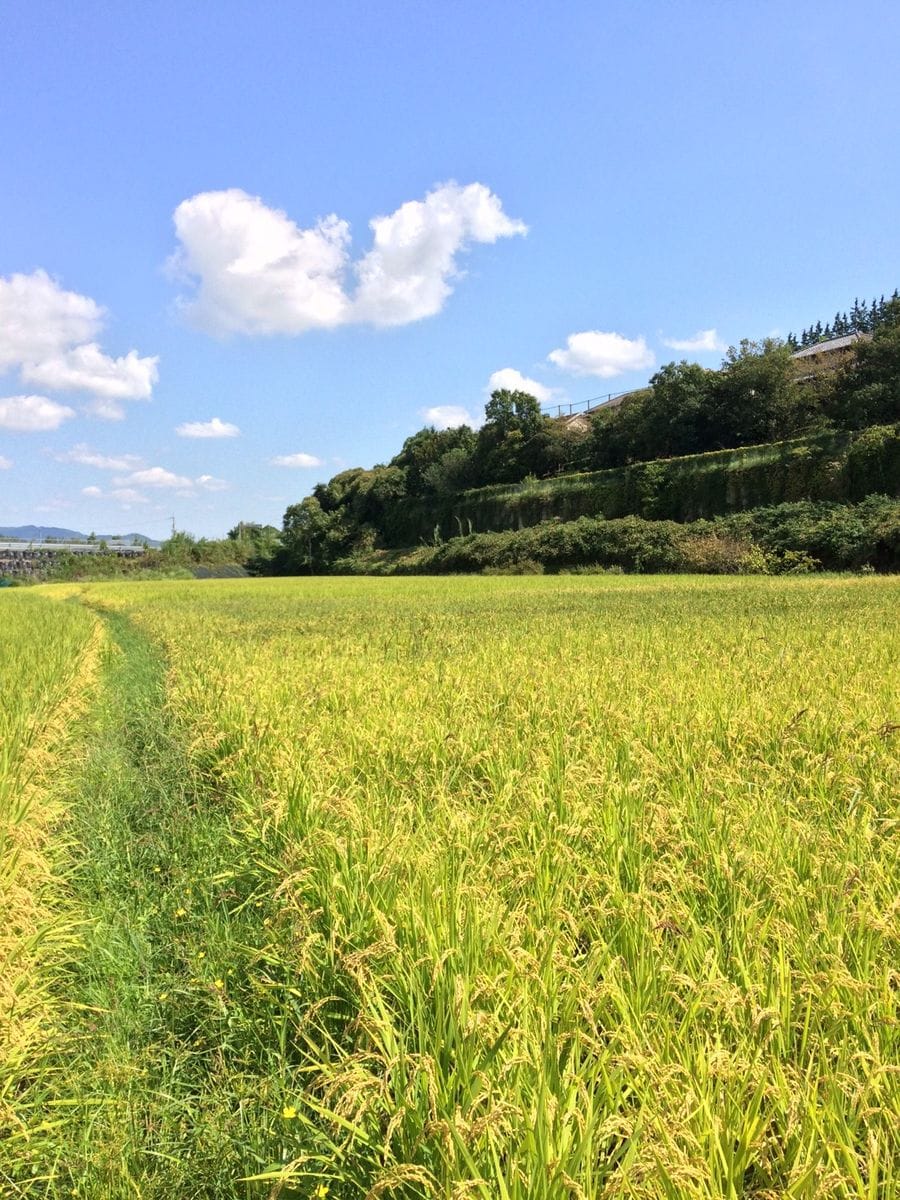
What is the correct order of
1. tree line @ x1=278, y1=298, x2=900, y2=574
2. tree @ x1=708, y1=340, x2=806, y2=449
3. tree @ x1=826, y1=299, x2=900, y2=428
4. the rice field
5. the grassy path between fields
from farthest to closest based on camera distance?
1. tree @ x1=708, y1=340, x2=806, y2=449
2. tree line @ x1=278, y1=298, x2=900, y2=574
3. tree @ x1=826, y1=299, x2=900, y2=428
4. the grassy path between fields
5. the rice field

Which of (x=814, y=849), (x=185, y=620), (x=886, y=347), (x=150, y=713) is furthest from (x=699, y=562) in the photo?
(x=814, y=849)

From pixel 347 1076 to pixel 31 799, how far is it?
2602mm

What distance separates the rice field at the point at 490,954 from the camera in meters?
1.13

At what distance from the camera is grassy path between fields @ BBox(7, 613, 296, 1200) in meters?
1.53

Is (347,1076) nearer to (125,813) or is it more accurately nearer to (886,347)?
(125,813)

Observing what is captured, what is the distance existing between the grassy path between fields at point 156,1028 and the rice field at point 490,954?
12 mm

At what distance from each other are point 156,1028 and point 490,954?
3.83 feet

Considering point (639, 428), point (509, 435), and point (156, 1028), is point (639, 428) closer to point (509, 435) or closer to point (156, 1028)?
point (509, 435)

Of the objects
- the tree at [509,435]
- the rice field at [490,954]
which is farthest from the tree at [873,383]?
the rice field at [490,954]

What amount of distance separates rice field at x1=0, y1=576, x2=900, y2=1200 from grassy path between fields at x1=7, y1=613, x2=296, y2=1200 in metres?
0.01

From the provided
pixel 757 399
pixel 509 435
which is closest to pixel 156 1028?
pixel 757 399

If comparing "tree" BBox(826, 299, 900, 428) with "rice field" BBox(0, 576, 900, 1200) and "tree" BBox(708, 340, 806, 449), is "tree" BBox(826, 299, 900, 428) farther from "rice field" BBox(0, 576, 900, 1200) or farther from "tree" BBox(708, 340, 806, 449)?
"rice field" BBox(0, 576, 900, 1200)

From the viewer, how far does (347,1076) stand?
1.16 metres

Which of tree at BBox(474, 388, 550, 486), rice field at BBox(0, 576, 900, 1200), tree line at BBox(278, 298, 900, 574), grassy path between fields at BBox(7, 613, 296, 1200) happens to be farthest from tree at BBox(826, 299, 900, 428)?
grassy path between fields at BBox(7, 613, 296, 1200)
